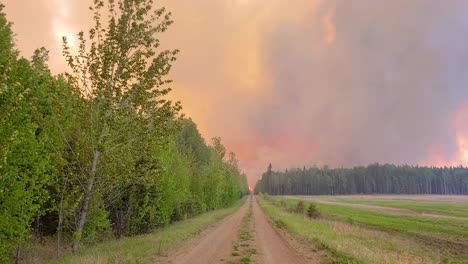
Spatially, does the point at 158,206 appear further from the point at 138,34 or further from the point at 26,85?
the point at 138,34

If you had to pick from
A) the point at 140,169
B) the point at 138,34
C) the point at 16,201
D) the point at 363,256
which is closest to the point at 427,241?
the point at 363,256

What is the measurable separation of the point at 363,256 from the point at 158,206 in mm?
22633

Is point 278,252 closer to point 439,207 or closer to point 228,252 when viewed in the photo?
point 228,252

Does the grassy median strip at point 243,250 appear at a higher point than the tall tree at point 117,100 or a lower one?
lower

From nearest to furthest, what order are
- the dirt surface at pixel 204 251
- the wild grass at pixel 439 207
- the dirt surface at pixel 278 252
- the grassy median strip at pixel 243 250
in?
the grassy median strip at pixel 243 250 → the dirt surface at pixel 204 251 → the dirt surface at pixel 278 252 → the wild grass at pixel 439 207

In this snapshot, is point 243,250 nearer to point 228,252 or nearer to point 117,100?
point 228,252

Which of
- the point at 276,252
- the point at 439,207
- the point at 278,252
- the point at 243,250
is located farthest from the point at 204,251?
the point at 439,207

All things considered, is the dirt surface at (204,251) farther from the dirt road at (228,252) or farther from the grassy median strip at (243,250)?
the grassy median strip at (243,250)

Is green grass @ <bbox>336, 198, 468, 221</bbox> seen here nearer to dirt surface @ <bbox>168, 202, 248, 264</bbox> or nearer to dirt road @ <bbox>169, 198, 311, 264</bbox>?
dirt road @ <bbox>169, 198, 311, 264</bbox>

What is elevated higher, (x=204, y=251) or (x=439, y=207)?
(x=204, y=251)

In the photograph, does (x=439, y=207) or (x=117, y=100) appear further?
(x=439, y=207)

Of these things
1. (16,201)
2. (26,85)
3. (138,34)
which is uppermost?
(138,34)

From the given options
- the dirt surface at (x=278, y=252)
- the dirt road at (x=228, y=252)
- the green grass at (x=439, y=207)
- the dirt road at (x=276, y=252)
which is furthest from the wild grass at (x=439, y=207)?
the dirt road at (x=228, y=252)

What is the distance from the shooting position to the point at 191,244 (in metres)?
23.0
